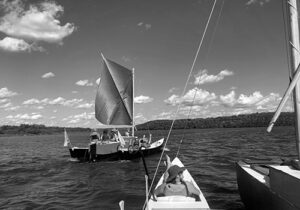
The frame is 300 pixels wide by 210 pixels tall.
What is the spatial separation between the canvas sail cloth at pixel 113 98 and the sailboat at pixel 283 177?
82.6 ft

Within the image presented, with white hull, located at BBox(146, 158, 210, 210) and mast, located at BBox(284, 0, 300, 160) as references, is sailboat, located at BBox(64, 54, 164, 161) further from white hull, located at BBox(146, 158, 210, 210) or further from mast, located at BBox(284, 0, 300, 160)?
mast, located at BBox(284, 0, 300, 160)

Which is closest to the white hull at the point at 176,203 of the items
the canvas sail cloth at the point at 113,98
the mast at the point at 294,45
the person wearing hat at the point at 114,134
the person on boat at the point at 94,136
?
the mast at the point at 294,45

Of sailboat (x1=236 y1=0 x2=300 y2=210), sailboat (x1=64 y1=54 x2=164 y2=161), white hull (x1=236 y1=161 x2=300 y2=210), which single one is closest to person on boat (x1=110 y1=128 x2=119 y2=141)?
sailboat (x1=64 y1=54 x2=164 y2=161)

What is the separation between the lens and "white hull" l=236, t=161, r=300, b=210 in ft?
20.2

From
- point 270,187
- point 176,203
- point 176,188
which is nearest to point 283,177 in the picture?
point 270,187

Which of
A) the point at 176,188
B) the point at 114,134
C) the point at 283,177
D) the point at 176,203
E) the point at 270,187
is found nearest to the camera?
the point at 283,177

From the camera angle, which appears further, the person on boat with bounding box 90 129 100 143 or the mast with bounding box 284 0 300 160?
the person on boat with bounding box 90 129 100 143

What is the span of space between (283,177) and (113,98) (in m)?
28.4

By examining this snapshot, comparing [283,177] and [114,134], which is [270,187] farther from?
[114,134]

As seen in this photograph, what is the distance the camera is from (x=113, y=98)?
3391 cm

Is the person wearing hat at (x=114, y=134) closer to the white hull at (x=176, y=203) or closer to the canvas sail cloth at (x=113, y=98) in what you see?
the canvas sail cloth at (x=113, y=98)

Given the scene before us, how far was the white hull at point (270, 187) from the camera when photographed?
614 cm

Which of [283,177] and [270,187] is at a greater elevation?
[283,177]

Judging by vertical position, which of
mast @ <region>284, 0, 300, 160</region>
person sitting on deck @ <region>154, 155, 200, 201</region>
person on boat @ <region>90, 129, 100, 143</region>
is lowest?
person sitting on deck @ <region>154, 155, 200, 201</region>
